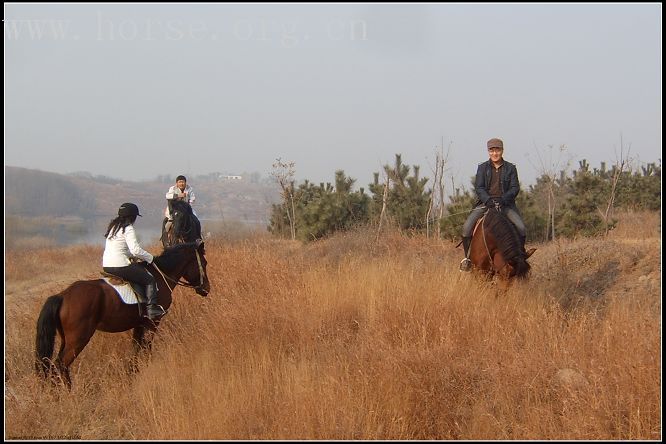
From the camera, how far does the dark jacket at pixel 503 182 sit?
27.1 feet

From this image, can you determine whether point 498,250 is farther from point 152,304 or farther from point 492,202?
point 152,304

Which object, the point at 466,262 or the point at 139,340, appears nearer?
the point at 139,340

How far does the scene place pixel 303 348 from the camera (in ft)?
18.9

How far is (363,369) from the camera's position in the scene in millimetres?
4848

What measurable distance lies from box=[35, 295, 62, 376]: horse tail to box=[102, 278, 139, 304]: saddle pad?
2.08ft

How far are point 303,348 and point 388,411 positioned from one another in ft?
4.99

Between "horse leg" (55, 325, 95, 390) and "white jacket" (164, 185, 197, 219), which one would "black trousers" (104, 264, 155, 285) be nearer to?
"horse leg" (55, 325, 95, 390)

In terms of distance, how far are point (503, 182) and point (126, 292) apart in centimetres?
521

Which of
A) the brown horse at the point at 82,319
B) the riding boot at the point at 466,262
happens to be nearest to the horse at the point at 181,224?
the brown horse at the point at 82,319

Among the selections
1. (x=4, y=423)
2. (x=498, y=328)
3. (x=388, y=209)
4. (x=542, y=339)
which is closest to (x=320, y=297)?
(x=498, y=328)

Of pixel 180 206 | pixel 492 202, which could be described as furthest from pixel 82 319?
pixel 492 202

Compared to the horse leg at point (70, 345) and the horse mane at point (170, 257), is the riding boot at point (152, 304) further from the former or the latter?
the horse leg at point (70, 345)

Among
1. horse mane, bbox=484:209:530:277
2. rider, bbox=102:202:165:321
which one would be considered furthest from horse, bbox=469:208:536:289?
rider, bbox=102:202:165:321

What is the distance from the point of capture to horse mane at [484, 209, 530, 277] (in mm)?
7629
